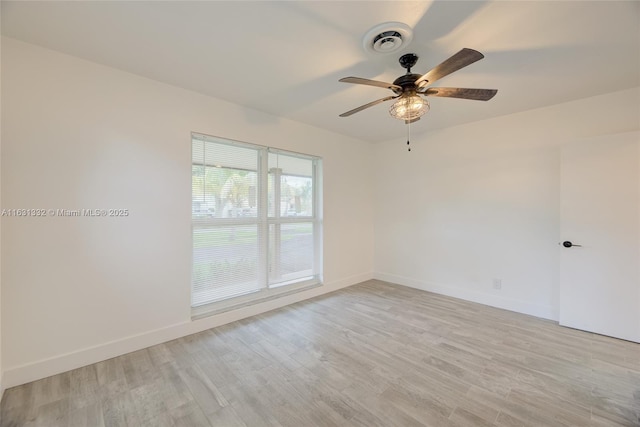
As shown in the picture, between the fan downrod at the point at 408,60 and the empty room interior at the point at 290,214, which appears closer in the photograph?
the empty room interior at the point at 290,214

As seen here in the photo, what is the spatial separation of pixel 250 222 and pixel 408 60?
2433 mm

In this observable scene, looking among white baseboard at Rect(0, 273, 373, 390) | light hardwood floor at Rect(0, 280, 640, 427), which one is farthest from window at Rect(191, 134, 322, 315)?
light hardwood floor at Rect(0, 280, 640, 427)

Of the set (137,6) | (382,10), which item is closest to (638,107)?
(382,10)

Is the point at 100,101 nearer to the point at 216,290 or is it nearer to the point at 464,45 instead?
the point at 216,290

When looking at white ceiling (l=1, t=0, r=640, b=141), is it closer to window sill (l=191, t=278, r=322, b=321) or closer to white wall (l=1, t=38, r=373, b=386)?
white wall (l=1, t=38, r=373, b=386)

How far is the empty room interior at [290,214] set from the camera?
166cm

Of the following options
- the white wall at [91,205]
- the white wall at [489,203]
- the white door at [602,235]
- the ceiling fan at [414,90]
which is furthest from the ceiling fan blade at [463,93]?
the white wall at [91,205]

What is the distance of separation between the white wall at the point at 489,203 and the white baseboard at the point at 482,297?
0.04ft

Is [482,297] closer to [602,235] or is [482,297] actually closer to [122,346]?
[602,235]

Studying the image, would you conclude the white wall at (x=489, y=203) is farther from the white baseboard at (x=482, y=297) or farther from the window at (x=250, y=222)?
the window at (x=250, y=222)

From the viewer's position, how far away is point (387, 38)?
176cm

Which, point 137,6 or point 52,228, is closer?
point 137,6

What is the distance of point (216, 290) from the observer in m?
2.94

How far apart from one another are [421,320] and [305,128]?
119 inches
